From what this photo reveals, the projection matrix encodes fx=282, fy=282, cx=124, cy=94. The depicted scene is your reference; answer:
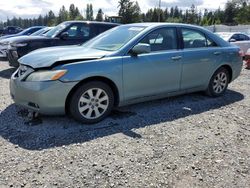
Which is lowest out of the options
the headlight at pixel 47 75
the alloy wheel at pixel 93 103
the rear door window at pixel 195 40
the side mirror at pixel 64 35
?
the alloy wheel at pixel 93 103

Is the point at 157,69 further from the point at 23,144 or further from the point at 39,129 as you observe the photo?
the point at 23,144

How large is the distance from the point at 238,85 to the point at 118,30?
3793mm

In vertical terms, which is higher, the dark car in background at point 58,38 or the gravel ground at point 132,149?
the dark car in background at point 58,38

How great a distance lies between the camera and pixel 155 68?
4.91 m

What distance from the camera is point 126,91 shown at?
Answer: 184 inches

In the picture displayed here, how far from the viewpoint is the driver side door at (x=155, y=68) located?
4.66m

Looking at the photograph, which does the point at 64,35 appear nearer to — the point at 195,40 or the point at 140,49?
the point at 195,40

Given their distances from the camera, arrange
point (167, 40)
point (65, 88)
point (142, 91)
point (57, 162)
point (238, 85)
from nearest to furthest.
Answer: point (57, 162)
point (65, 88)
point (142, 91)
point (167, 40)
point (238, 85)

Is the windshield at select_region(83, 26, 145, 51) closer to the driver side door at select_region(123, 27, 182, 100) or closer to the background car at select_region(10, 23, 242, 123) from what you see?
the background car at select_region(10, 23, 242, 123)

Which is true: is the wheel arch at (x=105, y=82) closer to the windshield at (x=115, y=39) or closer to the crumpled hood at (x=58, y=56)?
the crumpled hood at (x=58, y=56)

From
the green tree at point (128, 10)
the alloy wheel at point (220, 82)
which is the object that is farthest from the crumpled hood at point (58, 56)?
the green tree at point (128, 10)

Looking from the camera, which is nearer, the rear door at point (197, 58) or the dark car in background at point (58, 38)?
the rear door at point (197, 58)

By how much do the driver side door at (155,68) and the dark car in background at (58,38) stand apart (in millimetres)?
4605

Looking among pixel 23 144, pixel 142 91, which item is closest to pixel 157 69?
pixel 142 91
